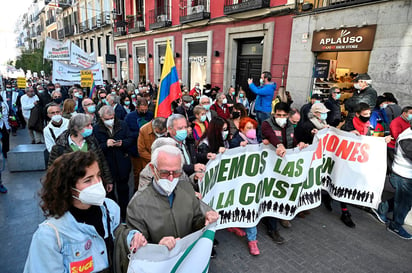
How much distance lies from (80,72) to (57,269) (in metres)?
9.17

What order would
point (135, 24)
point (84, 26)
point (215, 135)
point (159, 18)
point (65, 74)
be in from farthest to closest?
point (84, 26)
point (135, 24)
point (159, 18)
point (65, 74)
point (215, 135)

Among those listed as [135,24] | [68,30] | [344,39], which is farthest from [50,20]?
[344,39]

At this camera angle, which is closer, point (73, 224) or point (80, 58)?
point (73, 224)

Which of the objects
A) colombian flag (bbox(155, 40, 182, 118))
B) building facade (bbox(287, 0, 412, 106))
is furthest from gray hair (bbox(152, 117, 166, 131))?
building facade (bbox(287, 0, 412, 106))

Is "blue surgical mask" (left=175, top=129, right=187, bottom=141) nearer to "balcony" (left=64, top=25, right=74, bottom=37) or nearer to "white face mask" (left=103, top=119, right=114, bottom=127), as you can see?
"white face mask" (left=103, top=119, right=114, bottom=127)

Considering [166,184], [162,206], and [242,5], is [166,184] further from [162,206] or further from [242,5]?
[242,5]

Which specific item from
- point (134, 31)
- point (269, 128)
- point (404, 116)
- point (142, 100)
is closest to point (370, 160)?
point (404, 116)

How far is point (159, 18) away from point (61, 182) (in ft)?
59.8

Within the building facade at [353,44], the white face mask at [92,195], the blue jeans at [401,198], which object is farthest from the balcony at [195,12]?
the white face mask at [92,195]

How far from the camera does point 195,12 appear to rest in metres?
14.2

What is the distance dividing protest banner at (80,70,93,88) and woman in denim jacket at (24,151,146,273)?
852 centimetres

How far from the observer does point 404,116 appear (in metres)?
4.12

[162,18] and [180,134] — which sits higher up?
[162,18]

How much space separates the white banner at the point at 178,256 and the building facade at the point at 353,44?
727 centimetres
